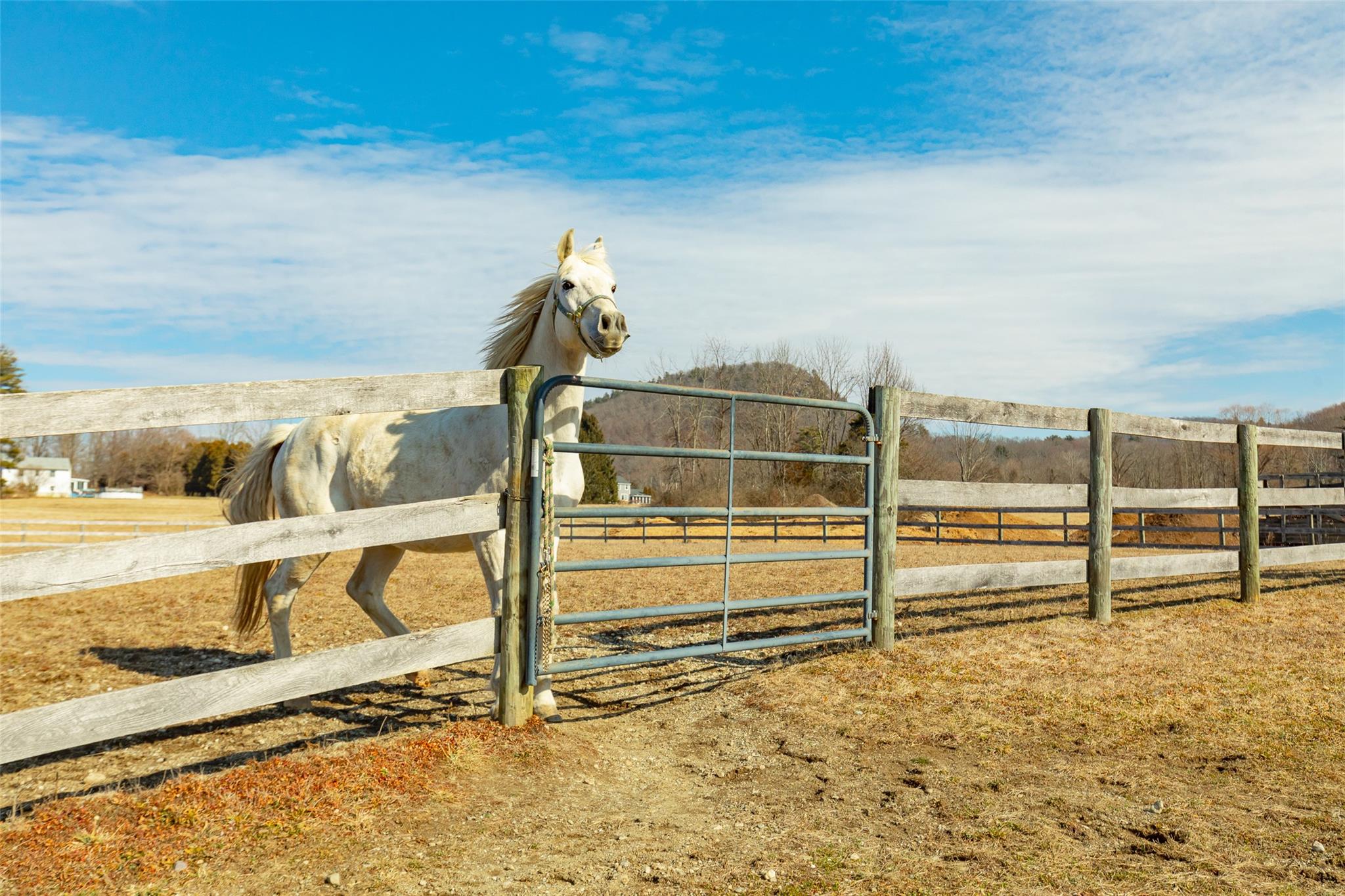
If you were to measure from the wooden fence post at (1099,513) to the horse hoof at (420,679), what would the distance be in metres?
5.25

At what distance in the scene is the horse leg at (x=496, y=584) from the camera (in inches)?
171

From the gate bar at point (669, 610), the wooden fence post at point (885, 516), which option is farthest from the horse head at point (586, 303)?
the wooden fence post at point (885, 516)

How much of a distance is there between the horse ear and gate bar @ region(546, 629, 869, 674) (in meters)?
2.34

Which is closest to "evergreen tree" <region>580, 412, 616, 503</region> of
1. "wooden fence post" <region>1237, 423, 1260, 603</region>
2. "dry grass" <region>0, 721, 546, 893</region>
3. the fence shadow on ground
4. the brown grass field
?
"wooden fence post" <region>1237, 423, 1260, 603</region>

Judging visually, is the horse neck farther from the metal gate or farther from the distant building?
the distant building

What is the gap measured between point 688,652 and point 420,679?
1.89m

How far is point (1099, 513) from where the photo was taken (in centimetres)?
696

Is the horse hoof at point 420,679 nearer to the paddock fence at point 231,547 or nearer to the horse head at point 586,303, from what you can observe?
the paddock fence at point 231,547

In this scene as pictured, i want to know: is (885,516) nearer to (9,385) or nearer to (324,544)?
(324,544)

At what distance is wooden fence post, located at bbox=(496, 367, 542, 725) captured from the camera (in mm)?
4281

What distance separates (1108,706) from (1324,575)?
7.03 m

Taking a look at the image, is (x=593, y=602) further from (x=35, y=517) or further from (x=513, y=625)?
(x=35, y=517)

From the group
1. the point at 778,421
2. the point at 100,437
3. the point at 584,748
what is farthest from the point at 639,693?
the point at 100,437

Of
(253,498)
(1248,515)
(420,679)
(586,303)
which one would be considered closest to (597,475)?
(1248,515)
